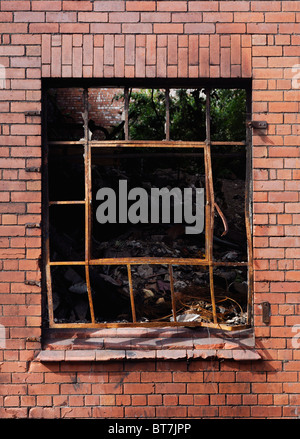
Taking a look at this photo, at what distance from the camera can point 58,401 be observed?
3.41m

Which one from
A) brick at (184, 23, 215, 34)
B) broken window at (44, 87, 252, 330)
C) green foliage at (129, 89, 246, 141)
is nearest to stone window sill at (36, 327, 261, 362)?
broken window at (44, 87, 252, 330)

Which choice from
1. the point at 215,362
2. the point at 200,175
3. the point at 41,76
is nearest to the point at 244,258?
the point at 200,175

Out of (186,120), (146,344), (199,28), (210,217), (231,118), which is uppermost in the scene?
(231,118)

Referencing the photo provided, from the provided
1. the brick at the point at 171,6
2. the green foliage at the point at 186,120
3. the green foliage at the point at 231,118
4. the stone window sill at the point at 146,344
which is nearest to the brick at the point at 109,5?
the brick at the point at 171,6

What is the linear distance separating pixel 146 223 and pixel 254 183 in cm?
335

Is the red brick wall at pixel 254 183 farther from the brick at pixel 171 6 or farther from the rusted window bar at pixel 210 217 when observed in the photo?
the rusted window bar at pixel 210 217

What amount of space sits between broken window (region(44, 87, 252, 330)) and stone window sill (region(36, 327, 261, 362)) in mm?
78

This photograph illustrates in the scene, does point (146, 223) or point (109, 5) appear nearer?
point (109, 5)

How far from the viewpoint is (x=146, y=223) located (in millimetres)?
6621

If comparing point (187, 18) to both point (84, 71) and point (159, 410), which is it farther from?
point (159, 410)

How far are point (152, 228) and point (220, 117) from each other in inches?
122

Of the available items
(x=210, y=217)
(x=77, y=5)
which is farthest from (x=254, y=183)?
(x=77, y=5)

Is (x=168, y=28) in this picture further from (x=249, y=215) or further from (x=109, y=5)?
(x=249, y=215)

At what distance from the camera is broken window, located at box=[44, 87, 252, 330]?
3.54 meters
